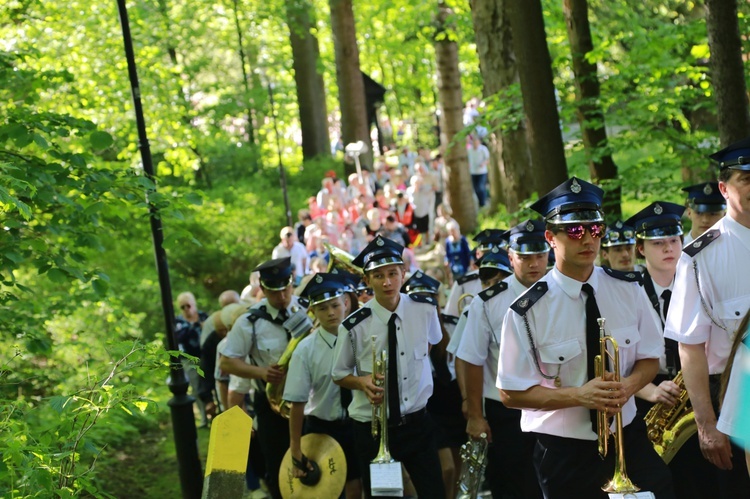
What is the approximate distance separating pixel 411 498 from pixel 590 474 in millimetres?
2533

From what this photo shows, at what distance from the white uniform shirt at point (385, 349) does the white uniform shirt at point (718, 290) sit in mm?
Answer: 2571

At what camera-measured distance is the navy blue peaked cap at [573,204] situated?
5.20 metres

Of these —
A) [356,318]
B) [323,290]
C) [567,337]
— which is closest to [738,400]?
[567,337]

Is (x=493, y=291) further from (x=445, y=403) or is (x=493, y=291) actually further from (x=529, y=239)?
(x=445, y=403)

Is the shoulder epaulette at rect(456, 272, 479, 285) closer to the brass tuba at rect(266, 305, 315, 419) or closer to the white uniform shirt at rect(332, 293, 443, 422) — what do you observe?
the brass tuba at rect(266, 305, 315, 419)

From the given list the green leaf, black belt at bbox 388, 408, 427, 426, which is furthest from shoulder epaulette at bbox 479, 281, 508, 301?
the green leaf

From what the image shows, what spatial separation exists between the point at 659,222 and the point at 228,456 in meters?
4.38

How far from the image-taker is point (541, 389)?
527 centimetres

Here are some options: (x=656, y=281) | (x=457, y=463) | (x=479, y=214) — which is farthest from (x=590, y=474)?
(x=479, y=214)

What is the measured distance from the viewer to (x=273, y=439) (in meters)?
9.83

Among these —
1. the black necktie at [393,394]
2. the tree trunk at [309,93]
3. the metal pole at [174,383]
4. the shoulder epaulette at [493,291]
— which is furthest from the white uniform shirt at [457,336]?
the tree trunk at [309,93]

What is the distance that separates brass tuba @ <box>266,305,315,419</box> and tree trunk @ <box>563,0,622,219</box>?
4.25 meters

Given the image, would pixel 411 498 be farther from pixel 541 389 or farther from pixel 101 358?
pixel 101 358

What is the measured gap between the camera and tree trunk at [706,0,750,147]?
916 centimetres
